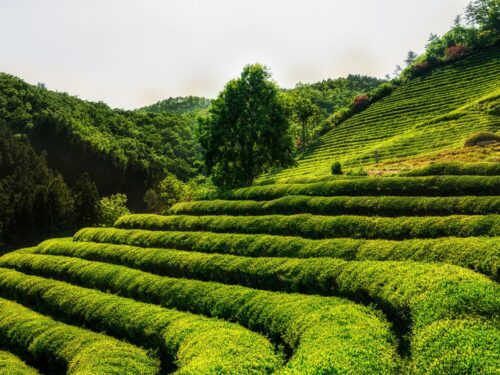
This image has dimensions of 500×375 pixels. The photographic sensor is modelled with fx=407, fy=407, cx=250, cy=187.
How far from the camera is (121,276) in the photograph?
26.2 m

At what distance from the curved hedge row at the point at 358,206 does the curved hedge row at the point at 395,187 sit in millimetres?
1820

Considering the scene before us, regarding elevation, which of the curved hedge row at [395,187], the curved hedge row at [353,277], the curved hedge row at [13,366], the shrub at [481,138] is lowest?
the curved hedge row at [13,366]

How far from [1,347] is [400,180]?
2694 cm

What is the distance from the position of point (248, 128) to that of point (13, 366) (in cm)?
3409

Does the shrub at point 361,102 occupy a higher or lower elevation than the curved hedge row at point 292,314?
higher

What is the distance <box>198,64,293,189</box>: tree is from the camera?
159 feet

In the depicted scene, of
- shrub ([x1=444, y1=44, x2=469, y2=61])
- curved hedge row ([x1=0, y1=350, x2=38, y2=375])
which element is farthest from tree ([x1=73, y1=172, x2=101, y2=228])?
shrub ([x1=444, y1=44, x2=469, y2=61])

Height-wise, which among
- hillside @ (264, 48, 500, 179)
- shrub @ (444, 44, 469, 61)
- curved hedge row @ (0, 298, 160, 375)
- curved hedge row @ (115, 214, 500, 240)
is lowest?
curved hedge row @ (0, 298, 160, 375)

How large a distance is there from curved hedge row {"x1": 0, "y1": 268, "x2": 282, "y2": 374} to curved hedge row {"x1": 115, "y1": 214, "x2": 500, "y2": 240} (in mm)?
9191

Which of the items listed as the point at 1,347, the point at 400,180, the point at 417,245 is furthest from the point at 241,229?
the point at 1,347

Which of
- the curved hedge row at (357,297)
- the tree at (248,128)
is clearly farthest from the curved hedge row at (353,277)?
the tree at (248,128)

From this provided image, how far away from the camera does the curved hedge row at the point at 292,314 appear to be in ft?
A: 35.9

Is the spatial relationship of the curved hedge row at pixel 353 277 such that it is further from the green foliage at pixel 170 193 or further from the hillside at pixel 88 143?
the hillside at pixel 88 143

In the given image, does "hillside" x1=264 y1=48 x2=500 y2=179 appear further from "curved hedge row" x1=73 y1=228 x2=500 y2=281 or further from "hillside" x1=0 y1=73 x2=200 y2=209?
"hillside" x1=0 y1=73 x2=200 y2=209
